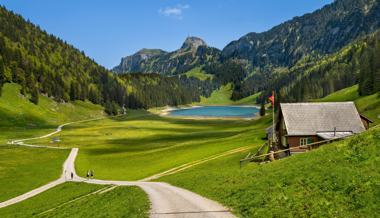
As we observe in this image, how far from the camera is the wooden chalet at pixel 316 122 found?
5416 cm

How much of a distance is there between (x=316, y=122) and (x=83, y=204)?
3850cm

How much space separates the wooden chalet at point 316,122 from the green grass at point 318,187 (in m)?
26.6

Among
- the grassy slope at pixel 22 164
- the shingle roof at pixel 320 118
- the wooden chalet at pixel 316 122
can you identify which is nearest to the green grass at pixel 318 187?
the wooden chalet at pixel 316 122

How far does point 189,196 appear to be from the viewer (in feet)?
94.3

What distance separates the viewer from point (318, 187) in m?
21.0

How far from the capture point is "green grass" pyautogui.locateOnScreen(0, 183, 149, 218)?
26.0m

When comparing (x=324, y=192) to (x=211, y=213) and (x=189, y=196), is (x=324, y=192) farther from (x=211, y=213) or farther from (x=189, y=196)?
(x=189, y=196)

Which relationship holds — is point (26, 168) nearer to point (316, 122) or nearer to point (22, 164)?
point (22, 164)

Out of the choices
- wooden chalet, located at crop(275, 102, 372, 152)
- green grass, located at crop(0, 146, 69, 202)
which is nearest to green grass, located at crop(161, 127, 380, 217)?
wooden chalet, located at crop(275, 102, 372, 152)

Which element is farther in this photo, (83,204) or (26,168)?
(26,168)

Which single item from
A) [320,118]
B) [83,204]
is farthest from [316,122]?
[83,204]

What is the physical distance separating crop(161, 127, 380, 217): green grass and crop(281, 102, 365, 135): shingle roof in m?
27.4

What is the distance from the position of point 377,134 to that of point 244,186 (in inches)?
421

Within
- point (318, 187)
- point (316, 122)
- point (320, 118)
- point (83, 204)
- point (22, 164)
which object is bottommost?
point (22, 164)
